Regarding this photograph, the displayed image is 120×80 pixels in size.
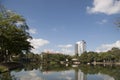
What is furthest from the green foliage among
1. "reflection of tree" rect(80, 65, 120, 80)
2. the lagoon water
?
"reflection of tree" rect(80, 65, 120, 80)

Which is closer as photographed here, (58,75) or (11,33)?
(58,75)

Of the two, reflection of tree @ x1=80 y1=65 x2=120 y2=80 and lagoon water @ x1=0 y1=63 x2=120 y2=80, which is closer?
lagoon water @ x1=0 y1=63 x2=120 y2=80

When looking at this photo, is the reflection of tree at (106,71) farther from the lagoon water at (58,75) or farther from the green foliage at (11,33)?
the green foliage at (11,33)

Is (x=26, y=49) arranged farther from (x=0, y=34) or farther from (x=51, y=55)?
(x=51, y=55)

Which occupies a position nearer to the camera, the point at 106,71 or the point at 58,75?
the point at 58,75

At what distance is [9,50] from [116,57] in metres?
132

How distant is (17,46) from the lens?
7438 cm

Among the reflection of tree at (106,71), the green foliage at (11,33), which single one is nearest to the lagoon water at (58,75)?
the reflection of tree at (106,71)

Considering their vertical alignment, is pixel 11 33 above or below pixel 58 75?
above

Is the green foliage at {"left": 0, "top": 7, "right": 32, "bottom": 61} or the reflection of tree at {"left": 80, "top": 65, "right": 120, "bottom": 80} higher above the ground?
the green foliage at {"left": 0, "top": 7, "right": 32, "bottom": 61}

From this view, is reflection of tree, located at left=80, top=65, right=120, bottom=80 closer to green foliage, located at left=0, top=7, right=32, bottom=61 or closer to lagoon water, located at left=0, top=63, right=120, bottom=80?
lagoon water, located at left=0, top=63, right=120, bottom=80

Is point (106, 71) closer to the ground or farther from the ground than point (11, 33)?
closer to the ground

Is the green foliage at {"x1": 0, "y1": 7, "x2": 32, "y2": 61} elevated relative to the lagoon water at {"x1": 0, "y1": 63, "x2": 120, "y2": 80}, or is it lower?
elevated

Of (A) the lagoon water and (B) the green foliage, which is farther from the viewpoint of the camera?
(B) the green foliage
